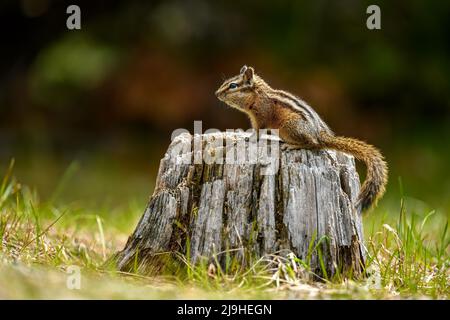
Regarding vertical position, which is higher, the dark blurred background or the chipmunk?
the dark blurred background

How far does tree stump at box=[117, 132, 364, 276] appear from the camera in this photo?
4324mm

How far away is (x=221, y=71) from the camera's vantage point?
1379cm

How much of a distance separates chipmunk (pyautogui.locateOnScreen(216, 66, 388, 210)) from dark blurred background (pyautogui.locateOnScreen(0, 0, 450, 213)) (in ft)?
25.3

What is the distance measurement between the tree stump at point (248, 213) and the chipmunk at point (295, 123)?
0.15m

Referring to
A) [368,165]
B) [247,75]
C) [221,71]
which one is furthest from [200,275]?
[221,71]

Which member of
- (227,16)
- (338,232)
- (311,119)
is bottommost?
(338,232)

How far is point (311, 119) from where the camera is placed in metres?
4.91

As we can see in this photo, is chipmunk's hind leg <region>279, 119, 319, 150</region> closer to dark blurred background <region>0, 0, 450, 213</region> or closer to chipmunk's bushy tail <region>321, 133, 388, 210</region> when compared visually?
chipmunk's bushy tail <region>321, 133, 388, 210</region>

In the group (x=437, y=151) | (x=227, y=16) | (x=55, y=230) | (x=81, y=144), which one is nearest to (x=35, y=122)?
(x=81, y=144)

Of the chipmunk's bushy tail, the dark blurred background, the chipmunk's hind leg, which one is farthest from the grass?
the dark blurred background

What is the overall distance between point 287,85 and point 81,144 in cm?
392

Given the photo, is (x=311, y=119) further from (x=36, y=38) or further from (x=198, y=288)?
(x=36, y=38)

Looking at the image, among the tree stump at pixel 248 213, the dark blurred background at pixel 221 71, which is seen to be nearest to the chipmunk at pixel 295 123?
the tree stump at pixel 248 213

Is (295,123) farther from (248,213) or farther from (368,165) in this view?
(248,213)
